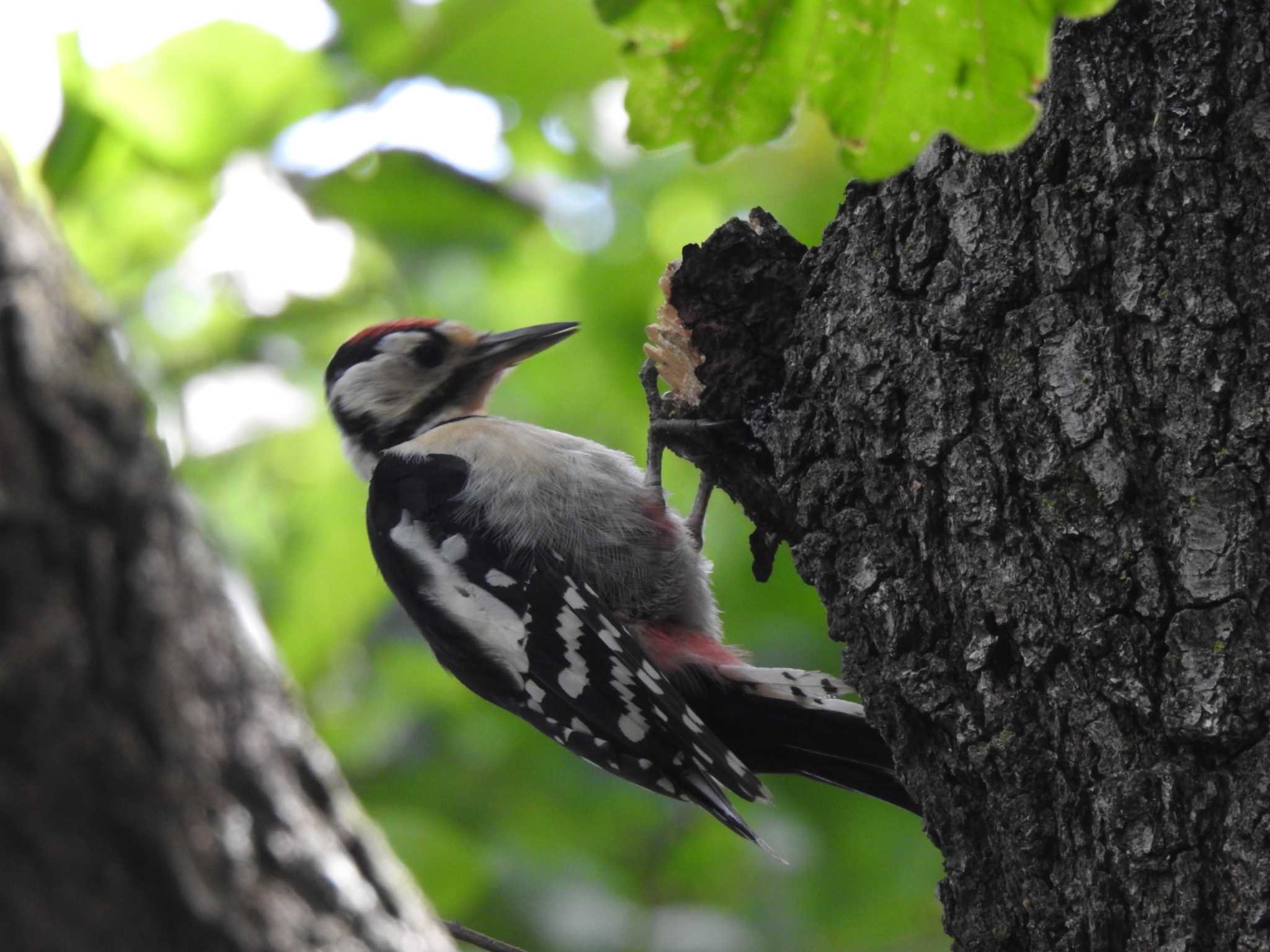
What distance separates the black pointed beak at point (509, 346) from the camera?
4098 mm

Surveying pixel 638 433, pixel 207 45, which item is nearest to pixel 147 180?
pixel 207 45

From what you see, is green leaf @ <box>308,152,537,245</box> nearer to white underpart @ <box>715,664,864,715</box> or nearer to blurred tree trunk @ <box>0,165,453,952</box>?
white underpart @ <box>715,664,864,715</box>

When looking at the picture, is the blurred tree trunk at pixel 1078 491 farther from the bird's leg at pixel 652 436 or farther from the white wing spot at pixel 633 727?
the white wing spot at pixel 633 727

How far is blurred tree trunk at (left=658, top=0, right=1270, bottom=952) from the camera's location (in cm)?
149

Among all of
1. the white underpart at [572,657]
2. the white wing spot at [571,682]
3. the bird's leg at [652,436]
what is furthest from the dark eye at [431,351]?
Answer: the white wing spot at [571,682]

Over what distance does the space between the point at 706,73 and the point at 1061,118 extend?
528mm

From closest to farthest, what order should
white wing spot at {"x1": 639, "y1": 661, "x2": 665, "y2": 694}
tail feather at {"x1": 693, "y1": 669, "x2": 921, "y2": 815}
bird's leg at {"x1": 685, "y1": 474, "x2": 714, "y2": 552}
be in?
tail feather at {"x1": 693, "y1": 669, "x2": 921, "y2": 815}, white wing spot at {"x1": 639, "y1": 661, "x2": 665, "y2": 694}, bird's leg at {"x1": 685, "y1": 474, "x2": 714, "y2": 552}

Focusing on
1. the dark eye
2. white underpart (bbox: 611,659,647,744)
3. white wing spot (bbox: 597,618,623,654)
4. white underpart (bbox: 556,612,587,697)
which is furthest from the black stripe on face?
white underpart (bbox: 611,659,647,744)

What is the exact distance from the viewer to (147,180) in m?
3.78

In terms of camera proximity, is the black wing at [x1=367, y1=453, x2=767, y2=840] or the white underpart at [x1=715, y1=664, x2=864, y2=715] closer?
the white underpart at [x1=715, y1=664, x2=864, y2=715]

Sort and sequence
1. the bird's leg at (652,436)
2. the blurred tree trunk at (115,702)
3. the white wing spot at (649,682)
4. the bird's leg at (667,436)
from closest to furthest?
the blurred tree trunk at (115,702)
the bird's leg at (667,436)
the bird's leg at (652,436)
the white wing spot at (649,682)

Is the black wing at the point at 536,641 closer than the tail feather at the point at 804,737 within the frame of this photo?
No

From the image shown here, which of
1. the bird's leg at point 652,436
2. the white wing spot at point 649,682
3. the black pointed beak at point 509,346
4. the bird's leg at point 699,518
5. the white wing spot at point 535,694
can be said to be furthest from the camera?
the black pointed beak at point 509,346

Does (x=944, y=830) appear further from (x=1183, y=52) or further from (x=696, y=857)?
(x=696, y=857)
